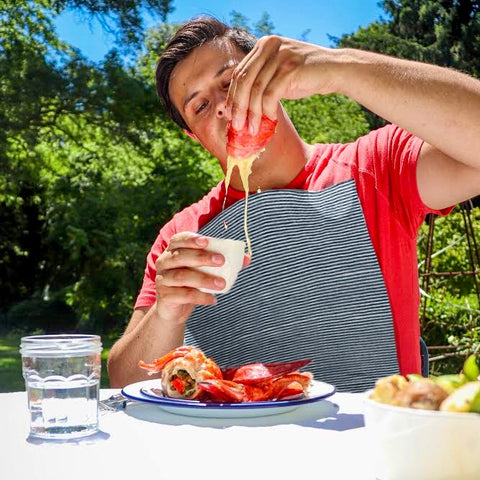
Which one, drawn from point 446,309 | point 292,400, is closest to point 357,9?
point 446,309

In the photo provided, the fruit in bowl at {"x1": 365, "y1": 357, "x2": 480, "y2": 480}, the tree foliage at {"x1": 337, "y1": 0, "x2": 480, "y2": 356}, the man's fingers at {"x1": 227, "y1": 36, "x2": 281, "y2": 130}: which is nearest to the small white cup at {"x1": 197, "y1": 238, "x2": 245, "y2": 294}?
the man's fingers at {"x1": 227, "y1": 36, "x2": 281, "y2": 130}

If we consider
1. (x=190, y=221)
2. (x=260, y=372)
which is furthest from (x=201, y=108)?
(x=260, y=372)

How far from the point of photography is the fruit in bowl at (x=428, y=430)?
825 millimetres

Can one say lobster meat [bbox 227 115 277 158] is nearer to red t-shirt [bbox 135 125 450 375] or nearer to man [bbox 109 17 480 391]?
man [bbox 109 17 480 391]

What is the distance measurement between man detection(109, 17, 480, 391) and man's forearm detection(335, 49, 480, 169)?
Result: 0.03 metres

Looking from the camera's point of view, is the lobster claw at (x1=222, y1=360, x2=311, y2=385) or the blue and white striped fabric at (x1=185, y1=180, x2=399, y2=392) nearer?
the lobster claw at (x1=222, y1=360, x2=311, y2=385)

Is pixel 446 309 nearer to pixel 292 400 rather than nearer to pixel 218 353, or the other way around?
pixel 218 353

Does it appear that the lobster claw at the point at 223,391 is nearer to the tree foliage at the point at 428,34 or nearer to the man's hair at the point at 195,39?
the man's hair at the point at 195,39

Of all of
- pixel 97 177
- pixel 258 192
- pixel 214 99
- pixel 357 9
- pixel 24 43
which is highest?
pixel 357 9

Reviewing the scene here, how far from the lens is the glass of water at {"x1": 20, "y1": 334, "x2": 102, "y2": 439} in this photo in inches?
48.4

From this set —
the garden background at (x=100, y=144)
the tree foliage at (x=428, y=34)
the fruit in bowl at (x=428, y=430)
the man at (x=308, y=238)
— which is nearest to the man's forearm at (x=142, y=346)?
the man at (x=308, y=238)

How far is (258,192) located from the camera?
2.30 meters

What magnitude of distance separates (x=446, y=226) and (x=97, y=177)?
21.3 feet

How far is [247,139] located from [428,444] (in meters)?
0.85
